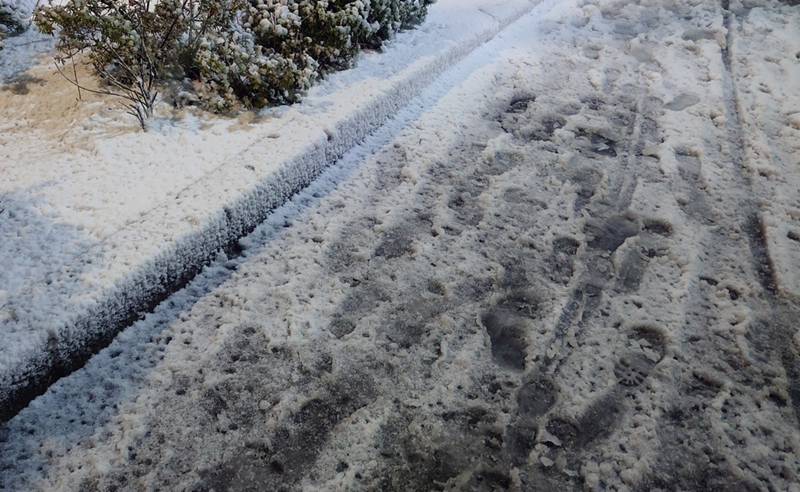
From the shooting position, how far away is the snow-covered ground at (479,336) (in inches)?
66.4

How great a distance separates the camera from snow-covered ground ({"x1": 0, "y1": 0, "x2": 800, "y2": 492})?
66.4 inches

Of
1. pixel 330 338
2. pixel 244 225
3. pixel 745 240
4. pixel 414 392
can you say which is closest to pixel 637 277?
pixel 745 240

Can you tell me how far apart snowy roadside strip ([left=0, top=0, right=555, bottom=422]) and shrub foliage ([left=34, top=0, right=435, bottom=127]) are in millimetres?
413

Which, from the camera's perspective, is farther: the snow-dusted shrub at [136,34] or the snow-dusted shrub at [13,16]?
the snow-dusted shrub at [13,16]

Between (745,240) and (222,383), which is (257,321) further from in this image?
(745,240)

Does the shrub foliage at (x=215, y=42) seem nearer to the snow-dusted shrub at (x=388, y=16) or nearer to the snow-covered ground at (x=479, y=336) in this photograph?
the snow-dusted shrub at (x=388, y=16)

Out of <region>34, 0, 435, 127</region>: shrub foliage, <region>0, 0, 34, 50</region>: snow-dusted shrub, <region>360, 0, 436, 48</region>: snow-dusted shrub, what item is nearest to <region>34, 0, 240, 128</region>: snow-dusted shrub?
<region>34, 0, 435, 127</region>: shrub foliage

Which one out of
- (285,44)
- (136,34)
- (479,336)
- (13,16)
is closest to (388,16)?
(285,44)

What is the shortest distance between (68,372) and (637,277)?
235 cm

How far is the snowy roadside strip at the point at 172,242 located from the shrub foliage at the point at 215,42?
1.35 ft

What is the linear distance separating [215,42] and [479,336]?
2.42 meters

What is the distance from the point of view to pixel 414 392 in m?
1.88

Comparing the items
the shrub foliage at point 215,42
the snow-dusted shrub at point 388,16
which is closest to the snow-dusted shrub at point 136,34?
the shrub foliage at point 215,42

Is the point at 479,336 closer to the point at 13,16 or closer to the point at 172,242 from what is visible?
the point at 172,242
